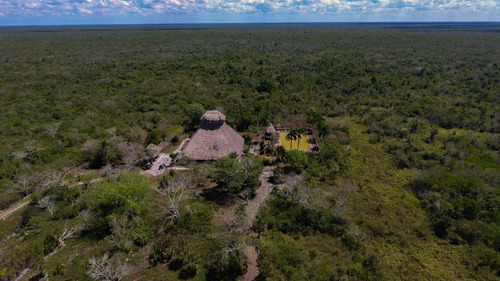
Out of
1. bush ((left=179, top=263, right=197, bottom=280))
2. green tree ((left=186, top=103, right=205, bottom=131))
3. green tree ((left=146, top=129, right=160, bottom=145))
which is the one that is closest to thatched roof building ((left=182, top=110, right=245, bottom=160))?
green tree ((left=146, top=129, right=160, bottom=145))

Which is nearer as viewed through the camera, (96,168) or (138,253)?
(138,253)

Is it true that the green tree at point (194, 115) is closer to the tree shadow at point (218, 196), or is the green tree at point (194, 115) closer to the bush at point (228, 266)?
the tree shadow at point (218, 196)

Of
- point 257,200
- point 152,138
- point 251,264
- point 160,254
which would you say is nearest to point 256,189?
point 257,200

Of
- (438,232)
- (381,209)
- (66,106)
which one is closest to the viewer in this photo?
(438,232)

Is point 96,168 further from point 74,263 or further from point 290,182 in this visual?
point 290,182

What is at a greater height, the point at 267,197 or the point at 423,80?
the point at 423,80

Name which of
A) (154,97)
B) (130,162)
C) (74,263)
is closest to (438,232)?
(74,263)
